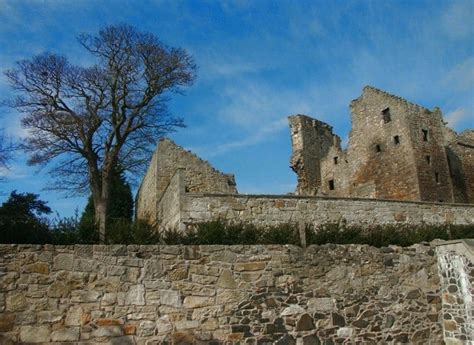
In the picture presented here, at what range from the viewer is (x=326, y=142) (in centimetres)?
3312

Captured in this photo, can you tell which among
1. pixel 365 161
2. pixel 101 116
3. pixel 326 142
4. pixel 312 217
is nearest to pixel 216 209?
pixel 312 217

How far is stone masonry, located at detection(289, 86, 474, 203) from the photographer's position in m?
25.1

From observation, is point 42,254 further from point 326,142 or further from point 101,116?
point 326,142

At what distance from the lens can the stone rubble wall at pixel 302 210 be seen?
1400 centimetres

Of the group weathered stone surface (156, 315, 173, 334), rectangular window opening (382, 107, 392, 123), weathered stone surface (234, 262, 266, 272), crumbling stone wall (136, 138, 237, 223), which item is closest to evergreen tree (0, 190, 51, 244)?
weathered stone surface (156, 315, 173, 334)

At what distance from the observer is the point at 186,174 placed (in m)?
19.0

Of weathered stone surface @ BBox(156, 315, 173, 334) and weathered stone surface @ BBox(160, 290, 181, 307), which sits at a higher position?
weathered stone surface @ BBox(160, 290, 181, 307)

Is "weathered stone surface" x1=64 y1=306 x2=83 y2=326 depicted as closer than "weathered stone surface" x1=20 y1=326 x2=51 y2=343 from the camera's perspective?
No

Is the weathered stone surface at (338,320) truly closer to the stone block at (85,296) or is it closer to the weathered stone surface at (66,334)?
the stone block at (85,296)

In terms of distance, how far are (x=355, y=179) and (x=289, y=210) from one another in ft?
48.2

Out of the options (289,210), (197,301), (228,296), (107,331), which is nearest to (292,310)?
(228,296)

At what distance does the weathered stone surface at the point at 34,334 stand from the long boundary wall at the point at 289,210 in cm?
621

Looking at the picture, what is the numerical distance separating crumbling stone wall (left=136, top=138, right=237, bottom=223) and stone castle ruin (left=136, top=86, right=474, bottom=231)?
0.14 feet

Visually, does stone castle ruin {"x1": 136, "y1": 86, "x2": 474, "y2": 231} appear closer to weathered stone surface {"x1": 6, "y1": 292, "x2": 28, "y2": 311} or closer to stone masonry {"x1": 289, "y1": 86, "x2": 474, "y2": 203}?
stone masonry {"x1": 289, "y1": 86, "x2": 474, "y2": 203}
